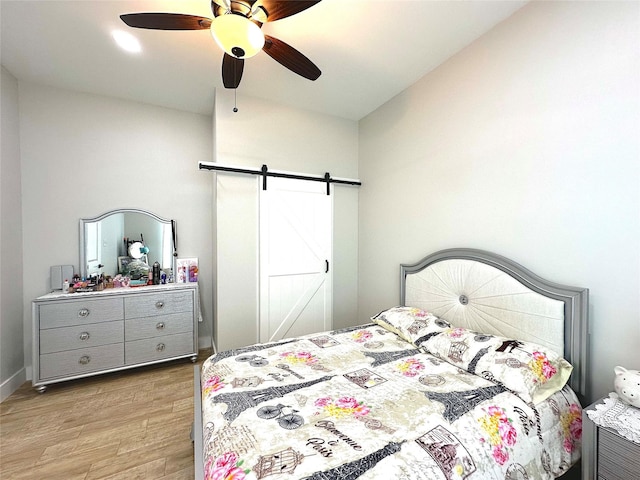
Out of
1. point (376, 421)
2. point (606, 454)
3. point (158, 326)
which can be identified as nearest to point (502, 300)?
point (606, 454)

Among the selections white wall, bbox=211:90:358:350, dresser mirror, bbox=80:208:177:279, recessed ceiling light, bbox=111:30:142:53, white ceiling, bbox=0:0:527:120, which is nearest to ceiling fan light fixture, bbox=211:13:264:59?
white ceiling, bbox=0:0:527:120

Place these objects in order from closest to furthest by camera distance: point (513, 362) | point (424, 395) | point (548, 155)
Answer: point (424, 395)
point (513, 362)
point (548, 155)

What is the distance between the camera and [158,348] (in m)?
2.79

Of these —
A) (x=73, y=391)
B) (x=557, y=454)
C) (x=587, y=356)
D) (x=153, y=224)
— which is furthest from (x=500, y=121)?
(x=73, y=391)

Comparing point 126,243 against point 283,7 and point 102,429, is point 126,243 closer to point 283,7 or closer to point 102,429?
point 102,429

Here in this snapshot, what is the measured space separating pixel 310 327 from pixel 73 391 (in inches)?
89.2

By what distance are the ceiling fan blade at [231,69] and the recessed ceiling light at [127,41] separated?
754 mm

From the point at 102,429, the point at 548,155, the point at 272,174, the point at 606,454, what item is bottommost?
the point at 102,429

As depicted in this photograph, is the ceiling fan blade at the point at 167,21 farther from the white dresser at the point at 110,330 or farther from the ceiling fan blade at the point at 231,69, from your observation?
the white dresser at the point at 110,330

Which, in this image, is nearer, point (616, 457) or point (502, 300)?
point (616, 457)

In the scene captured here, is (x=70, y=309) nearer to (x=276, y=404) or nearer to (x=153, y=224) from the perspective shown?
(x=153, y=224)

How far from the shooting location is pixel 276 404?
124cm

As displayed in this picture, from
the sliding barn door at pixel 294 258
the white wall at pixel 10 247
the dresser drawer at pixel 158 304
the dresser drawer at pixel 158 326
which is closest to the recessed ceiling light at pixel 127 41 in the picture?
the white wall at pixel 10 247

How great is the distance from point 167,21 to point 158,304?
241 centimetres
